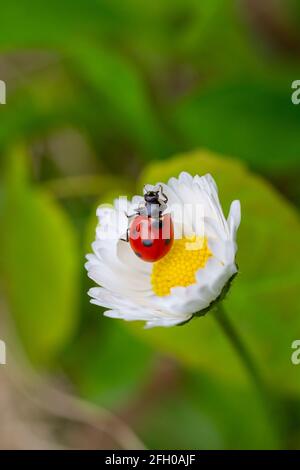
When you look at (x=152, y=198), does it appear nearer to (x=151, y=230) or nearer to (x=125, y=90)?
(x=151, y=230)

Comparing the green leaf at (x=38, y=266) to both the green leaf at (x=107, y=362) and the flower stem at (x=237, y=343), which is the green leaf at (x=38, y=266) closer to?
the green leaf at (x=107, y=362)

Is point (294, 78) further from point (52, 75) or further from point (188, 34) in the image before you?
point (52, 75)

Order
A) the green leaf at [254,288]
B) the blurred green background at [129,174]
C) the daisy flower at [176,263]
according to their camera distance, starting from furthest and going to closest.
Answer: the blurred green background at [129,174] → the green leaf at [254,288] → the daisy flower at [176,263]

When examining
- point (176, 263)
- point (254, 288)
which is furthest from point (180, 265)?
→ point (254, 288)

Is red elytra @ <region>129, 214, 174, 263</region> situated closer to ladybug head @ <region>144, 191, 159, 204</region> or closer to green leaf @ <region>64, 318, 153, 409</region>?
ladybug head @ <region>144, 191, 159, 204</region>

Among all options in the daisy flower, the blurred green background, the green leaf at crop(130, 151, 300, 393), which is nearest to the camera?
the daisy flower

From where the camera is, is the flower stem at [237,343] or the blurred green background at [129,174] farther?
the blurred green background at [129,174]

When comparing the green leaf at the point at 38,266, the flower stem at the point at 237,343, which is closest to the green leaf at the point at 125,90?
the green leaf at the point at 38,266

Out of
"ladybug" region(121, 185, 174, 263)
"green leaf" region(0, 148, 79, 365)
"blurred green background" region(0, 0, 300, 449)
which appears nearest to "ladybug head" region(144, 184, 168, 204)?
"ladybug" region(121, 185, 174, 263)
